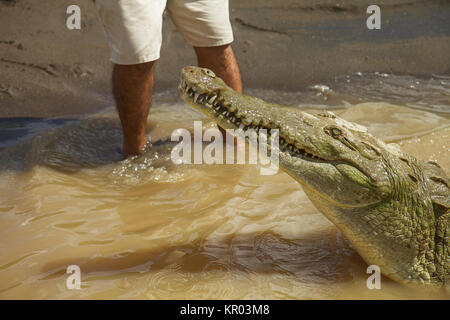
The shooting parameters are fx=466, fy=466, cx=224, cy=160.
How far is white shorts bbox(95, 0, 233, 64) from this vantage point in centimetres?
246

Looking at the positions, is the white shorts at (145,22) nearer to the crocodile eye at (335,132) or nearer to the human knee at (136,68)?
the human knee at (136,68)

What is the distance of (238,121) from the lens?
1727mm

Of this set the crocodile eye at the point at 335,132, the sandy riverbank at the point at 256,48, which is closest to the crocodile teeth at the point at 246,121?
the crocodile eye at the point at 335,132

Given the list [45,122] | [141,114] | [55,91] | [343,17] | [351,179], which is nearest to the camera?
[351,179]

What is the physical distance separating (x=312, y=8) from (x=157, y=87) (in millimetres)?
2544

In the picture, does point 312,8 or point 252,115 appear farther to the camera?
point 312,8

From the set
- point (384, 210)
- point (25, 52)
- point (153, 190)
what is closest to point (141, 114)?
point (153, 190)

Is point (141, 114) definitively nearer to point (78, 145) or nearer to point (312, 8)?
point (78, 145)

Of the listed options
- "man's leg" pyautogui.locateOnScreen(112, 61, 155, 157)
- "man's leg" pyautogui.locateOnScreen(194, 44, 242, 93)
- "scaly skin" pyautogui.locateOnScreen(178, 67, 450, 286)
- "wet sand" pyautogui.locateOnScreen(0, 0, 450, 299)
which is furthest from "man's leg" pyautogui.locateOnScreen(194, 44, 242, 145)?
"scaly skin" pyautogui.locateOnScreen(178, 67, 450, 286)

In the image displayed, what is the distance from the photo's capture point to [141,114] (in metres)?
2.76

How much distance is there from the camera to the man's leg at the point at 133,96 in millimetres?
2641

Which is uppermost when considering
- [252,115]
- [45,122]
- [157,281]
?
[252,115]

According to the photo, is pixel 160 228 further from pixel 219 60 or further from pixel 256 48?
pixel 256 48

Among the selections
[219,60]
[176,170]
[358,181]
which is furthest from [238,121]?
[219,60]
